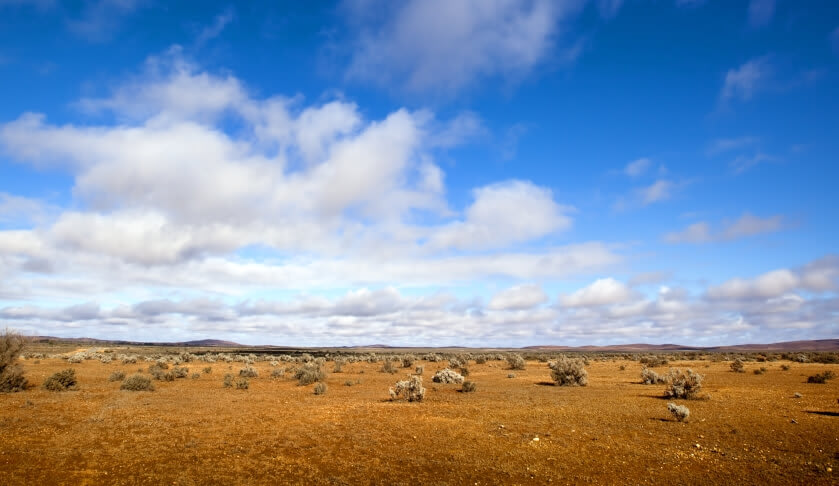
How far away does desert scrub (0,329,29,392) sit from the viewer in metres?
21.4

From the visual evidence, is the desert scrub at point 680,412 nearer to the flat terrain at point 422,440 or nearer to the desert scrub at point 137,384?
the flat terrain at point 422,440

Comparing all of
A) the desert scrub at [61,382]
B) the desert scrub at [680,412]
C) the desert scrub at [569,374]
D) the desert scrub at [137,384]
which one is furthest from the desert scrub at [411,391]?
the desert scrub at [61,382]

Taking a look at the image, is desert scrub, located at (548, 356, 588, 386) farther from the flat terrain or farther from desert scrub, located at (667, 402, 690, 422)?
desert scrub, located at (667, 402, 690, 422)

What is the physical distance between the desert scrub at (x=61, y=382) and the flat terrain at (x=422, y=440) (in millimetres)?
1108

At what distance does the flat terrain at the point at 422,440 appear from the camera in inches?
371

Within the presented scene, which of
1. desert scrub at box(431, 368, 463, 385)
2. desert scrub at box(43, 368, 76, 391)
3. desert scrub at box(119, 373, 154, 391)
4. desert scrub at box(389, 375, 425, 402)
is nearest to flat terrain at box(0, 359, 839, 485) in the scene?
desert scrub at box(389, 375, 425, 402)

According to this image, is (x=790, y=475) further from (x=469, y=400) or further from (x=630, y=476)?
(x=469, y=400)

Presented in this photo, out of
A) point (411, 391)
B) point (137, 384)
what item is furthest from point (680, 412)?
point (137, 384)

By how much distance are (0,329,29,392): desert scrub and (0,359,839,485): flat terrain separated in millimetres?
1442

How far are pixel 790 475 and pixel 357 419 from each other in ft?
39.3

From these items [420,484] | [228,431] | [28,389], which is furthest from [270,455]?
[28,389]

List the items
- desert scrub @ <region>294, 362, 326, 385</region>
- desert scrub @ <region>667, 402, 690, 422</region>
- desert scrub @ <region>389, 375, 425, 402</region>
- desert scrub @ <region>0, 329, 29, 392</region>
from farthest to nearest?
1. desert scrub @ <region>294, 362, 326, 385</region>
2. desert scrub @ <region>0, 329, 29, 392</region>
3. desert scrub @ <region>389, 375, 425, 402</region>
4. desert scrub @ <region>667, 402, 690, 422</region>

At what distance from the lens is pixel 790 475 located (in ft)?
29.4

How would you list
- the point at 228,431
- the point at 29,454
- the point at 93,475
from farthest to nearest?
the point at 228,431, the point at 29,454, the point at 93,475
